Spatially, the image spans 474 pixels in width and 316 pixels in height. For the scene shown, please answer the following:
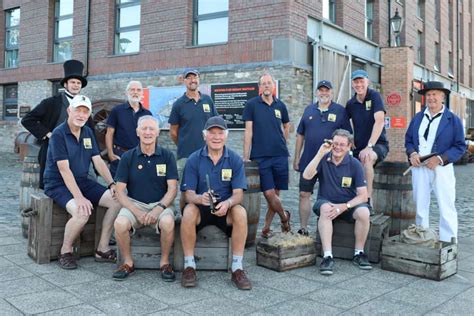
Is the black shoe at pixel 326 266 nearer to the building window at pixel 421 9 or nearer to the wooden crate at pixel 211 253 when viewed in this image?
the wooden crate at pixel 211 253

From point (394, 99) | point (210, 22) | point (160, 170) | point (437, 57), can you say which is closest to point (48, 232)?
point (160, 170)

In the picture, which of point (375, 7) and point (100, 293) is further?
point (375, 7)

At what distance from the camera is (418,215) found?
5227 millimetres

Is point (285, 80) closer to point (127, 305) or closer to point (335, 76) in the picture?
point (335, 76)

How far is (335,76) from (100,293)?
11155 mm

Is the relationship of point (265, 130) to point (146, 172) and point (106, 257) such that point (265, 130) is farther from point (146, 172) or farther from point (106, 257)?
point (106, 257)

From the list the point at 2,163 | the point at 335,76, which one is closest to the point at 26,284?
the point at 335,76

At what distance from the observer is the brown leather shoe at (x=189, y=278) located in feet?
13.1

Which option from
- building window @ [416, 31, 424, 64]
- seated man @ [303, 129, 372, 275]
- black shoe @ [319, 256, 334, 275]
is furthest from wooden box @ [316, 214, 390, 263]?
building window @ [416, 31, 424, 64]

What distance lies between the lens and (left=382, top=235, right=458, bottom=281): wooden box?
14.1 feet

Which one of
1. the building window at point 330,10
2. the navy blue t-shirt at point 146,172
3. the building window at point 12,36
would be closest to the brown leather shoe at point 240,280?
the navy blue t-shirt at point 146,172

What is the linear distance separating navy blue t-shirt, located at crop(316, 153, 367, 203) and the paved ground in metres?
0.73

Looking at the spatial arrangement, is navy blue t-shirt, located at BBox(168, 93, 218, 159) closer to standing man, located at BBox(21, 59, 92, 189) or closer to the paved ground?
standing man, located at BBox(21, 59, 92, 189)

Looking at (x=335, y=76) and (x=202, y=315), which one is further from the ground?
(x=335, y=76)
